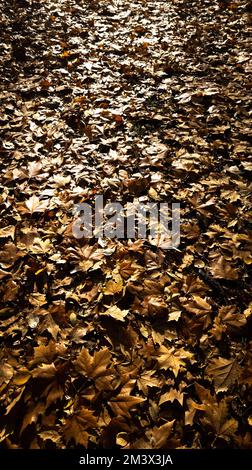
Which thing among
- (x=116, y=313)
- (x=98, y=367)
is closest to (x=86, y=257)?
(x=116, y=313)

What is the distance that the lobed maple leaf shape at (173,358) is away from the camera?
5.27ft

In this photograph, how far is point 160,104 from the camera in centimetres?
327

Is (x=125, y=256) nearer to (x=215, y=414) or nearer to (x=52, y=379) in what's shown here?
(x=52, y=379)

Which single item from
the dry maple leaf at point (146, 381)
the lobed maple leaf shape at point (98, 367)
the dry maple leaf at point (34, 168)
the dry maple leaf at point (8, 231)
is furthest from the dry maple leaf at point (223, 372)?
the dry maple leaf at point (34, 168)

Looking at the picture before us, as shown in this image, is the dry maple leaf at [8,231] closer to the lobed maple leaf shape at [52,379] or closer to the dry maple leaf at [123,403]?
the lobed maple leaf shape at [52,379]

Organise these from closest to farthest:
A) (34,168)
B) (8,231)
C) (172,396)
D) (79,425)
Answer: (79,425)
(172,396)
(8,231)
(34,168)

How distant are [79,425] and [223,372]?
28.4 inches

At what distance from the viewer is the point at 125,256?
2.09 metres

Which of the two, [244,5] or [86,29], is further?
[244,5]

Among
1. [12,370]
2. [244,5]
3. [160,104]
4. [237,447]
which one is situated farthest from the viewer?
[244,5]

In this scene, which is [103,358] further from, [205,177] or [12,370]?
[205,177]

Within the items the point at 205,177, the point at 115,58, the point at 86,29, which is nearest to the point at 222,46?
the point at 115,58

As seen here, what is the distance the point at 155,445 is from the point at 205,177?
1.87 m

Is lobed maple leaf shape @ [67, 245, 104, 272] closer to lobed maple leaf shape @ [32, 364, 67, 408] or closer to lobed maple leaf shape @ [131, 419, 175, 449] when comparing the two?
lobed maple leaf shape @ [32, 364, 67, 408]
